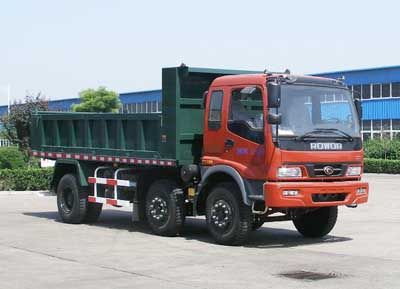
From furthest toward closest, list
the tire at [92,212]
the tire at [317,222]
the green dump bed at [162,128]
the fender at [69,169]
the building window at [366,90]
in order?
1. the building window at [366,90]
2. the tire at [92,212]
3. the fender at [69,169]
4. the tire at [317,222]
5. the green dump bed at [162,128]

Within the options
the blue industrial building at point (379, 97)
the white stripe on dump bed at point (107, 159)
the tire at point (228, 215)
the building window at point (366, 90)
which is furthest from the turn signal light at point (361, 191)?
the building window at point (366, 90)

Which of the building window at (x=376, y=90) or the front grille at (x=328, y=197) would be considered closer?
the front grille at (x=328, y=197)

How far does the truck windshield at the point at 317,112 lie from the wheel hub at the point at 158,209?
2.84 meters

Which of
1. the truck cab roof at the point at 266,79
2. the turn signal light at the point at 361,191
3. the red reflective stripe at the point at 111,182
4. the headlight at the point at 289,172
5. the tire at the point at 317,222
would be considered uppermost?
the truck cab roof at the point at 266,79

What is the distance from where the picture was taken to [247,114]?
11414 millimetres

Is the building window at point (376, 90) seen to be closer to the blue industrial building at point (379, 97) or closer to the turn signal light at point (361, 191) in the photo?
the blue industrial building at point (379, 97)

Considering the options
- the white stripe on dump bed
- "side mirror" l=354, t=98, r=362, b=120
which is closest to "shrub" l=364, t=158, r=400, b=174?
the white stripe on dump bed

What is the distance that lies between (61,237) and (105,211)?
528cm

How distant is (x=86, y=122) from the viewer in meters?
14.7

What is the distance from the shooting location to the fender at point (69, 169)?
48.5 ft

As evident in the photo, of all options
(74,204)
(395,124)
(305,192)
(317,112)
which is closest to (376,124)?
(395,124)

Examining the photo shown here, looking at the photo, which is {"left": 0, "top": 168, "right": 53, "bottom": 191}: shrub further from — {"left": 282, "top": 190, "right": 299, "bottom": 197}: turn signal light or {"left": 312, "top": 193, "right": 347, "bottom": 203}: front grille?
{"left": 282, "top": 190, "right": 299, "bottom": 197}: turn signal light

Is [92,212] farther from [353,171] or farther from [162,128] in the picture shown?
[353,171]

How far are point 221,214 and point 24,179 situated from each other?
13.7 meters
